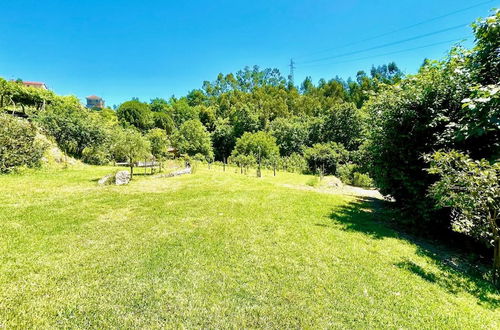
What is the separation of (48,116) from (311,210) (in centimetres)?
2332

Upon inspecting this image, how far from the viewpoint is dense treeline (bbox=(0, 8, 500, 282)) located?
16.9ft

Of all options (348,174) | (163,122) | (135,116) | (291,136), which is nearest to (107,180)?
(348,174)

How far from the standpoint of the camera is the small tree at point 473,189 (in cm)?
354

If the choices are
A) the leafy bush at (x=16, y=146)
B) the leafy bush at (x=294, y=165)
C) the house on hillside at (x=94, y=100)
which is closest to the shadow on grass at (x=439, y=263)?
the leafy bush at (x=16, y=146)

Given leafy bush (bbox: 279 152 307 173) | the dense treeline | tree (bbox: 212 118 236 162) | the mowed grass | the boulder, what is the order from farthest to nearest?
tree (bbox: 212 118 236 162) → leafy bush (bbox: 279 152 307 173) → the boulder → the dense treeline → the mowed grass

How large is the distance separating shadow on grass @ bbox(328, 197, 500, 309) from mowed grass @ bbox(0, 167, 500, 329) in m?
0.04

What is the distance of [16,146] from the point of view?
42.9 feet

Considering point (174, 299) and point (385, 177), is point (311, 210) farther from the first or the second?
point (174, 299)

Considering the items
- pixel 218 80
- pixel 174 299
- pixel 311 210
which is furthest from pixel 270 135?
pixel 174 299

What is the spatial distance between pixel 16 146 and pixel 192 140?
25.3 metres

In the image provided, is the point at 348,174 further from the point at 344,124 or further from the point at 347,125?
the point at 344,124

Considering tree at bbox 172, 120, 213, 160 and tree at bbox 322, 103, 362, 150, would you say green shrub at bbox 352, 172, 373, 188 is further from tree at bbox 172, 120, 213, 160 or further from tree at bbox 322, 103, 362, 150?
tree at bbox 172, 120, 213, 160

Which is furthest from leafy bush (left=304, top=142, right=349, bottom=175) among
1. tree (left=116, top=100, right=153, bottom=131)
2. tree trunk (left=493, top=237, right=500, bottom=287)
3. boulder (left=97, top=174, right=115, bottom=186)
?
tree (left=116, top=100, right=153, bottom=131)

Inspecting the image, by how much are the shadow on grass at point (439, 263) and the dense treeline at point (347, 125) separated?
2.48 feet
